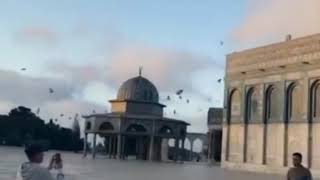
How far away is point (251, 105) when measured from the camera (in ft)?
172

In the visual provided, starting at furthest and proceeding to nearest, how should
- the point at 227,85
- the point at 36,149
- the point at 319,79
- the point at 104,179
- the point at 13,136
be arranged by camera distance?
the point at 13,136, the point at 227,85, the point at 319,79, the point at 104,179, the point at 36,149

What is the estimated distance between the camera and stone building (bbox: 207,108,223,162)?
7525 centimetres

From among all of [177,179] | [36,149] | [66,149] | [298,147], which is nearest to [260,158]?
[298,147]

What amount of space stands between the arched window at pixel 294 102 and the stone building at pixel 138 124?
→ 32.1 metres

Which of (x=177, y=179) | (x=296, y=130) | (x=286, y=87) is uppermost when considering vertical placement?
(x=286, y=87)

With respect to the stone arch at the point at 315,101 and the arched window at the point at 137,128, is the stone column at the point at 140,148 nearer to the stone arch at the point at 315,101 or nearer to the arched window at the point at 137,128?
the arched window at the point at 137,128

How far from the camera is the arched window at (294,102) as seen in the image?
1843 inches

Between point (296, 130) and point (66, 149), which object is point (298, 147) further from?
A: point (66, 149)

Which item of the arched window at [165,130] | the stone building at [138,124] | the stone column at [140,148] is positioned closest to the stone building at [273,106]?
the stone building at [138,124]

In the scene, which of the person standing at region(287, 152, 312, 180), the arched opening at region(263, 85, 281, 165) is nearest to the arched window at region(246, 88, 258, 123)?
the arched opening at region(263, 85, 281, 165)

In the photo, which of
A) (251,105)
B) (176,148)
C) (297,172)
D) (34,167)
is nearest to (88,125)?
(176,148)

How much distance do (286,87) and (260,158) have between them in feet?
20.4

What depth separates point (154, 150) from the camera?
7950 cm

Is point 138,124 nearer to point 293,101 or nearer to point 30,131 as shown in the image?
point 30,131
